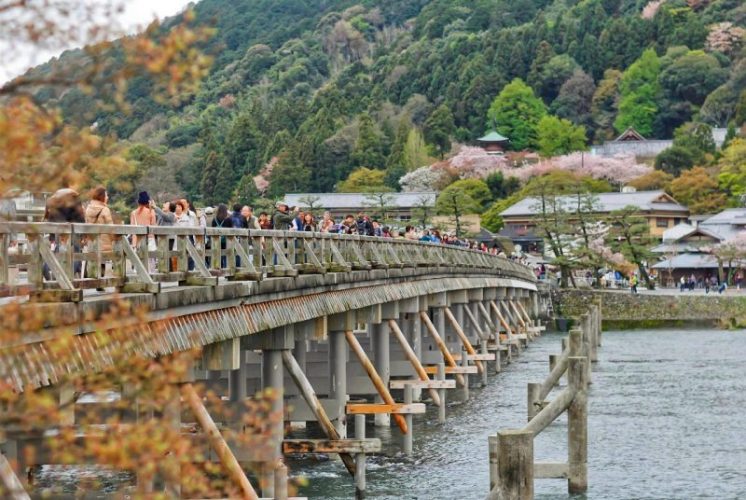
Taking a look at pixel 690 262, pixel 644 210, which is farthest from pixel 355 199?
pixel 690 262

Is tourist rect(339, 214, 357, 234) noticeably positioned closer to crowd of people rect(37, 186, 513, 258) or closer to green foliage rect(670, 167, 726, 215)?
crowd of people rect(37, 186, 513, 258)

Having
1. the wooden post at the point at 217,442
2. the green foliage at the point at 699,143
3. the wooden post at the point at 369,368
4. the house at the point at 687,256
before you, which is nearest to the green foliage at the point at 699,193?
the green foliage at the point at 699,143

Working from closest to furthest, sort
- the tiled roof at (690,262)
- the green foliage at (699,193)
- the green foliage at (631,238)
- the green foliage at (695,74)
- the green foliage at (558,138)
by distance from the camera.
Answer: the green foliage at (631,238) → the tiled roof at (690,262) → the green foliage at (699,193) → the green foliage at (558,138) → the green foliage at (695,74)

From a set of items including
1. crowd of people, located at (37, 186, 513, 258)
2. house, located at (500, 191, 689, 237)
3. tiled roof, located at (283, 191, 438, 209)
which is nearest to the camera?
crowd of people, located at (37, 186, 513, 258)

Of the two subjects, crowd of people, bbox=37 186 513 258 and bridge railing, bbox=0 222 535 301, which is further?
crowd of people, bbox=37 186 513 258

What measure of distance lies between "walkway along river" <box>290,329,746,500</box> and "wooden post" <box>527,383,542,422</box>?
65cm

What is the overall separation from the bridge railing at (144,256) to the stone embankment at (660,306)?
→ 5643 cm

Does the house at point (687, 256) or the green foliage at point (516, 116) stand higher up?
the green foliage at point (516, 116)

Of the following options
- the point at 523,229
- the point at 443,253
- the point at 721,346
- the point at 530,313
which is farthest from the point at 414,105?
the point at 443,253

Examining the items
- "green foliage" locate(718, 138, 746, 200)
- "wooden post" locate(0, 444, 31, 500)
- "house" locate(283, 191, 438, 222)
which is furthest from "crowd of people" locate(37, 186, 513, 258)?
"green foliage" locate(718, 138, 746, 200)

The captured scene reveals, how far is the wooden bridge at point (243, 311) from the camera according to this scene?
1077cm

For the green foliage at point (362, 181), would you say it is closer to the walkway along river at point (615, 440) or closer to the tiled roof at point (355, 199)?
the tiled roof at point (355, 199)

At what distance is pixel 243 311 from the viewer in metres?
16.9

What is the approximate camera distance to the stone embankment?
78.8 m
